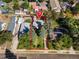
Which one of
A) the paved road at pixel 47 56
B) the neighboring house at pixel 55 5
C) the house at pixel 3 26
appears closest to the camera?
the paved road at pixel 47 56

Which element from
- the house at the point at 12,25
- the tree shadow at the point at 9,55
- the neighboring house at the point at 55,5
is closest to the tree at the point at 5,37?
the house at the point at 12,25

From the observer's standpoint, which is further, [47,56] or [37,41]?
[37,41]

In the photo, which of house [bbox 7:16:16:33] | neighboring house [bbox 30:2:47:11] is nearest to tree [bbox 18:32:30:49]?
house [bbox 7:16:16:33]

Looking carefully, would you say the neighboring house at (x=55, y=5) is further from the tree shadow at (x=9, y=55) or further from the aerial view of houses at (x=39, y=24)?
the tree shadow at (x=9, y=55)

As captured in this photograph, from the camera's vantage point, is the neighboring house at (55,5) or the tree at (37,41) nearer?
the tree at (37,41)

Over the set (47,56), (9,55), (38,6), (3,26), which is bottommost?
(47,56)

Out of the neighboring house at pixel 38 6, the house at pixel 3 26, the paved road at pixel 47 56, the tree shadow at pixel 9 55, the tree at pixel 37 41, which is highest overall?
the neighboring house at pixel 38 6

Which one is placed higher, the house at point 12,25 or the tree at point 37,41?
the house at point 12,25

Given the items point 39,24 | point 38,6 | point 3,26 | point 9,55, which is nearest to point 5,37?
point 3,26

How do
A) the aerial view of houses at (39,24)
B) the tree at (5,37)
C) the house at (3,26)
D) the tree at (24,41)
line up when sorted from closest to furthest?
1. the tree at (24,41)
2. the aerial view of houses at (39,24)
3. the tree at (5,37)
4. the house at (3,26)

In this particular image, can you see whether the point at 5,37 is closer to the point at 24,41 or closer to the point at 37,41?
the point at 24,41
